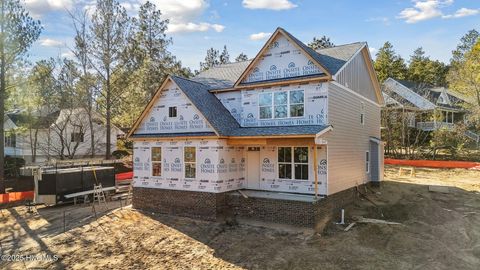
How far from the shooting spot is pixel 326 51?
19453 mm

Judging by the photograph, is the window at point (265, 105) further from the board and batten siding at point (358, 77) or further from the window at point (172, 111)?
the window at point (172, 111)

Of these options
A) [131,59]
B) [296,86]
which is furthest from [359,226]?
[131,59]

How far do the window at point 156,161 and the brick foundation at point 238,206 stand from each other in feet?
2.94

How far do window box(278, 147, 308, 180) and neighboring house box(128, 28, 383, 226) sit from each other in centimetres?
5

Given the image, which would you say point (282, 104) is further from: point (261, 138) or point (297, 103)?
point (261, 138)

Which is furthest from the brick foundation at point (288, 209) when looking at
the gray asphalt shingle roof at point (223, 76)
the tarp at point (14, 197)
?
the tarp at point (14, 197)

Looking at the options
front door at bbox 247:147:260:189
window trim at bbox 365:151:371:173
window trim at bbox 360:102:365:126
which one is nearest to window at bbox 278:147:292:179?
front door at bbox 247:147:260:189

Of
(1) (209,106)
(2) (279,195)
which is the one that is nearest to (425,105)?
(2) (279,195)

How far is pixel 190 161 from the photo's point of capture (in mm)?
16547

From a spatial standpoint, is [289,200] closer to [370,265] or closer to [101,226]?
[370,265]

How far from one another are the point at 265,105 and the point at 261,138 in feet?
7.93

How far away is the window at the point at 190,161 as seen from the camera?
16391 millimetres

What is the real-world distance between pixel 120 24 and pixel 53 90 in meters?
9.92

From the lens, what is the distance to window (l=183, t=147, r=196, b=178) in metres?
16.4
